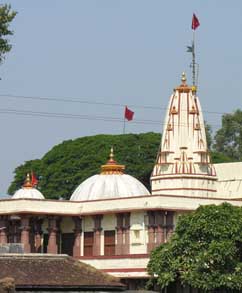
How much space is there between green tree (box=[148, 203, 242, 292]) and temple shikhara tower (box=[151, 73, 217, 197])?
633 inches

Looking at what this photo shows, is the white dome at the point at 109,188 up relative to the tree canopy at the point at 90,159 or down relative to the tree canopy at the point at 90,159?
down

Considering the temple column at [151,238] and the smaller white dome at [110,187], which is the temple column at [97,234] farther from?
the temple column at [151,238]

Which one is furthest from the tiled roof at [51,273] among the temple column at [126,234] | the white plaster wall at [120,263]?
the temple column at [126,234]

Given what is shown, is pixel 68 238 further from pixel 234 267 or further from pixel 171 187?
pixel 234 267

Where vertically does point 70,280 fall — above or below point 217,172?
below

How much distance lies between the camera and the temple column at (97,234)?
274 feet

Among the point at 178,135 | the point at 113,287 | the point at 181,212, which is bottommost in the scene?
the point at 113,287

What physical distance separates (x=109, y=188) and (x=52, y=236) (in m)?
5.13

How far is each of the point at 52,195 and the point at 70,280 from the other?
62.0 meters

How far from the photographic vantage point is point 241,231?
71938mm

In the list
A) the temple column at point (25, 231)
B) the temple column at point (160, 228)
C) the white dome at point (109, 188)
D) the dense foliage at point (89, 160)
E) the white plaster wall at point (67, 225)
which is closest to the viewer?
the temple column at point (160, 228)

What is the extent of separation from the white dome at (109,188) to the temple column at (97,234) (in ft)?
7.10

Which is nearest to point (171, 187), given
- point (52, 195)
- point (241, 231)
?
point (241, 231)

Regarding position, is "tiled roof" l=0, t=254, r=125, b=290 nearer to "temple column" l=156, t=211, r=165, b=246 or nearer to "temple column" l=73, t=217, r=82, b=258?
"temple column" l=156, t=211, r=165, b=246
